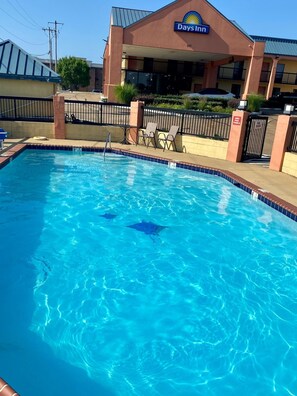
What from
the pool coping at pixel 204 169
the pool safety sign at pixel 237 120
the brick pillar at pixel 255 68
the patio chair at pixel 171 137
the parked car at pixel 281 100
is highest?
the brick pillar at pixel 255 68

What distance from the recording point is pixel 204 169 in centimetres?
1164

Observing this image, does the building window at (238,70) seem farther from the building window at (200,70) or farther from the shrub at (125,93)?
the shrub at (125,93)

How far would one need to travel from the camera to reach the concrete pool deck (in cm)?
941

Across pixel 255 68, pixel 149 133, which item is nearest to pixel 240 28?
pixel 255 68

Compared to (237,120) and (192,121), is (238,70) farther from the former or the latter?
(237,120)

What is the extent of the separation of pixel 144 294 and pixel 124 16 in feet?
92.1

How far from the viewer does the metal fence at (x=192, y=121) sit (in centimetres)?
1471

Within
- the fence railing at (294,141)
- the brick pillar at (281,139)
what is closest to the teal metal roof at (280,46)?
the brick pillar at (281,139)

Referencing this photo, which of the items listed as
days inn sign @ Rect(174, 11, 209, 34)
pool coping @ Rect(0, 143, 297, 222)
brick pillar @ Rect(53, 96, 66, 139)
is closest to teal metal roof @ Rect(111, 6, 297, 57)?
days inn sign @ Rect(174, 11, 209, 34)

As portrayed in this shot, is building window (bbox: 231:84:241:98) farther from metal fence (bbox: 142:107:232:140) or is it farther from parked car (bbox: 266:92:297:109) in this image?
metal fence (bbox: 142:107:232:140)

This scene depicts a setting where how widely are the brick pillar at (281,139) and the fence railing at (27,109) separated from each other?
9.60 metres

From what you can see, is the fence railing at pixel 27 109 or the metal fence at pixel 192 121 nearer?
the fence railing at pixel 27 109

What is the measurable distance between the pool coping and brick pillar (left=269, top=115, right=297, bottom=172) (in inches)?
73.1

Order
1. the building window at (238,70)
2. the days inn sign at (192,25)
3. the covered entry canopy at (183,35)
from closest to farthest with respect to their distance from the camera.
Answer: the covered entry canopy at (183,35), the days inn sign at (192,25), the building window at (238,70)
